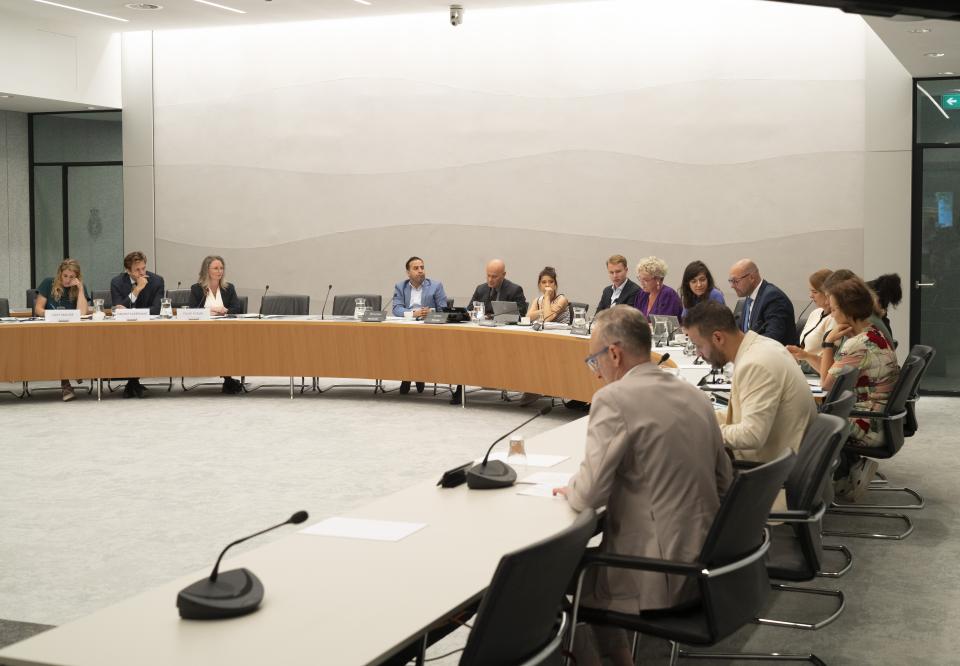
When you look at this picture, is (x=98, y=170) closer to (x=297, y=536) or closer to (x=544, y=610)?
(x=297, y=536)

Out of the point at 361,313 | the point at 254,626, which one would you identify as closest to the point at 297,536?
the point at 254,626

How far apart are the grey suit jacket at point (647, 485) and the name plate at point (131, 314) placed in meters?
7.65

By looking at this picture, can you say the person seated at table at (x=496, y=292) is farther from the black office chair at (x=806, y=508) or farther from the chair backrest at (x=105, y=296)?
the black office chair at (x=806, y=508)

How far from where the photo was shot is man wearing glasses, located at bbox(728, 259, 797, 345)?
7.14 meters

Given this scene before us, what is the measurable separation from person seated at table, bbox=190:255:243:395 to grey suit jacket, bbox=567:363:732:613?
7.80 metres

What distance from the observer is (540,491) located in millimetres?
3447

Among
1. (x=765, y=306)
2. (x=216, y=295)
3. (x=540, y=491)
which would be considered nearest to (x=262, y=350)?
(x=216, y=295)

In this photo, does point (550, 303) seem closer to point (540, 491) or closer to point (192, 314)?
point (192, 314)

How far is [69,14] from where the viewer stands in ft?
37.9

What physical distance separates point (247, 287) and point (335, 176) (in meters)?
1.78

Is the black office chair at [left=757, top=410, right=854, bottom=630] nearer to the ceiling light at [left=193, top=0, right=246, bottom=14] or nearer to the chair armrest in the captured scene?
the chair armrest

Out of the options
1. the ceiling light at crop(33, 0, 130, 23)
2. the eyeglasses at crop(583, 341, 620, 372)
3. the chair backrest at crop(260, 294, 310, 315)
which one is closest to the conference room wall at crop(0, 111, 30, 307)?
the ceiling light at crop(33, 0, 130, 23)

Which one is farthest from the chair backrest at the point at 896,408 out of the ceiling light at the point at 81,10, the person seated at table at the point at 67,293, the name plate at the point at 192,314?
the ceiling light at the point at 81,10

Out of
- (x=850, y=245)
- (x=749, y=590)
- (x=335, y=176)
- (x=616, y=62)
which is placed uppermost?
(x=616, y=62)
